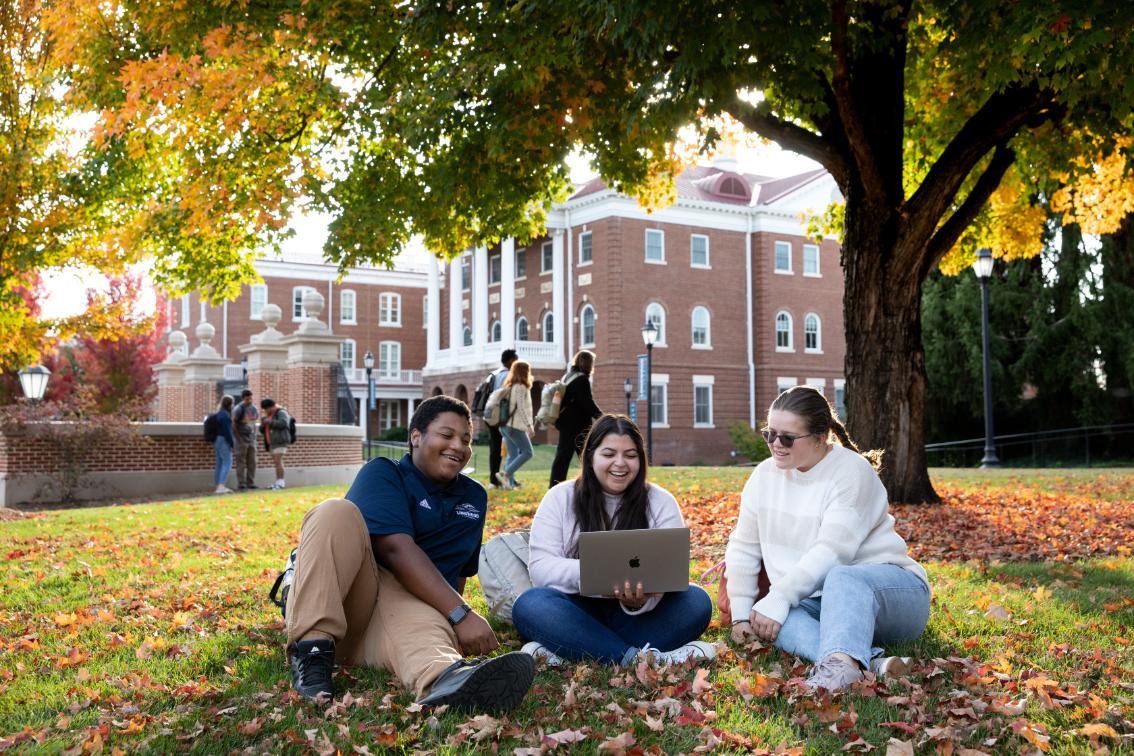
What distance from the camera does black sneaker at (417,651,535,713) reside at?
12.9 ft

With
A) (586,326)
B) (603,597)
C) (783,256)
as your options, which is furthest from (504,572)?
(783,256)

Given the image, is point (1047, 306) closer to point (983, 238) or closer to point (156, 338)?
point (983, 238)

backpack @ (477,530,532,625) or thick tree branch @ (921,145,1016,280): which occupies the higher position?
thick tree branch @ (921,145,1016,280)

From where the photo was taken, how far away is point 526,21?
400 inches

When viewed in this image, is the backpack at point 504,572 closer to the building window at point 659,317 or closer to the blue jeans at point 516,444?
the blue jeans at point 516,444

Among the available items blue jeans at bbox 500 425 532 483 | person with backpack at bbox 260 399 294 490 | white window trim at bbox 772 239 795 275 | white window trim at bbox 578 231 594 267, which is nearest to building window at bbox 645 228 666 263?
white window trim at bbox 578 231 594 267

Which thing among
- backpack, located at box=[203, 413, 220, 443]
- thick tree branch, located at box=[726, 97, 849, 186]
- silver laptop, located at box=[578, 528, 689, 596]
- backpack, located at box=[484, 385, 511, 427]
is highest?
thick tree branch, located at box=[726, 97, 849, 186]

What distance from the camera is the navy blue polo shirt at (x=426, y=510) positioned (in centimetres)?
464

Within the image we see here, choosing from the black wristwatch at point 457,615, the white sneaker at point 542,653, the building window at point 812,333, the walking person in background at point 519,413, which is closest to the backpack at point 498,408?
the walking person in background at point 519,413

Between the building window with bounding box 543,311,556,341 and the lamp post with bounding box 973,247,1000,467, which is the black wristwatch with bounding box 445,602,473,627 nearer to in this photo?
the lamp post with bounding box 973,247,1000,467

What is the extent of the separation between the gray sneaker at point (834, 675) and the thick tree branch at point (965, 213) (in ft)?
28.5

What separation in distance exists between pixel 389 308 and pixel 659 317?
2168 cm

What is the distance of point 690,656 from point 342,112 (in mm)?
9876

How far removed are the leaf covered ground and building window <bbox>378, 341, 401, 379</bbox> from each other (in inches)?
1964
